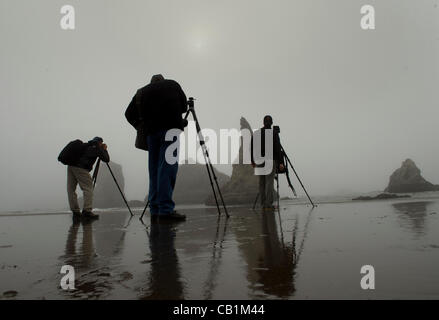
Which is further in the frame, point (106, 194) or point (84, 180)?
point (106, 194)

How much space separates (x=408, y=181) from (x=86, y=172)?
218 ft

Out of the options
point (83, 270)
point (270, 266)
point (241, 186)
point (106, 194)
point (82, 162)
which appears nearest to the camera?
point (270, 266)

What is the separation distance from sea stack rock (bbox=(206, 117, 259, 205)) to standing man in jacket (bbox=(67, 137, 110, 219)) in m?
44.2

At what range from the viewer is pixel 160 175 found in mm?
4195

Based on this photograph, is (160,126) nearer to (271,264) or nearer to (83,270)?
(83,270)

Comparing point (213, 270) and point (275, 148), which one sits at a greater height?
point (275, 148)

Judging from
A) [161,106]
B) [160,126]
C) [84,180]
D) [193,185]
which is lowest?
[193,185]

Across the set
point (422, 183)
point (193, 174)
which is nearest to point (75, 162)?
point (422, 183)

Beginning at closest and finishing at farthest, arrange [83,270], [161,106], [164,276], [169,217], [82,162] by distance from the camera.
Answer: [164,276] < [83,270] < [169,217] < [161,106] < [82,162]

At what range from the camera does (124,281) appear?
1.25 metres

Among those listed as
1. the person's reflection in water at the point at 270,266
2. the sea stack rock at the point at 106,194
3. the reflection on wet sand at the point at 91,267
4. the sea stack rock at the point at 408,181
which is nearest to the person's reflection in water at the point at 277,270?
the person's reflection in water at the point at 270,266

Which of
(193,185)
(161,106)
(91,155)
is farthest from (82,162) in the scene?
(193,185)

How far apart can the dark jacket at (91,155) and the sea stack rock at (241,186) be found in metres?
44.3
